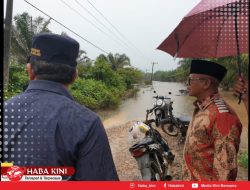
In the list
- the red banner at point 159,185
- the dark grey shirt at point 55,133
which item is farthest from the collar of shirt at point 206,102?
the dark grey shirt at point 55,133

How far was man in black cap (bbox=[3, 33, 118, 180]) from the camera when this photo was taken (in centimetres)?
99

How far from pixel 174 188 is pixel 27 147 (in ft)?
2.72

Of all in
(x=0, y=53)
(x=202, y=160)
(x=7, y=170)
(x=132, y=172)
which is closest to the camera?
(x=7, y=170)

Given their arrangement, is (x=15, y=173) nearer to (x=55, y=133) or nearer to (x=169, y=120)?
(x=55, y=133)

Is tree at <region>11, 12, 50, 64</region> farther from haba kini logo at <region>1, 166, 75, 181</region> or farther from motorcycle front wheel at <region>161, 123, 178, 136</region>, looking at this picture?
haba kini logo at <region>1, 166, 75, 181</region>

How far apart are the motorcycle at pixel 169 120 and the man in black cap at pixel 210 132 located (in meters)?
3.87

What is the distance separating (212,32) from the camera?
7.46ft

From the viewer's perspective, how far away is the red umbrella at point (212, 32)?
1847 mm

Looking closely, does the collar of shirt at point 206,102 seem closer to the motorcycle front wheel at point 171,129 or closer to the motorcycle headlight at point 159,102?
the motorcycle front wheel at point 171,129

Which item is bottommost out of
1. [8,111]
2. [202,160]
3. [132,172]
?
[132,172]

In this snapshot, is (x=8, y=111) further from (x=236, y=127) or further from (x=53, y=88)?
(x=236, y=127)

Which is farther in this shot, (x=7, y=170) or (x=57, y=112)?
(x=7, y=170)

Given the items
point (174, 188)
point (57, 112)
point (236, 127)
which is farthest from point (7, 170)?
point (236, 127)

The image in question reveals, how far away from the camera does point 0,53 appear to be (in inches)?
60.1
